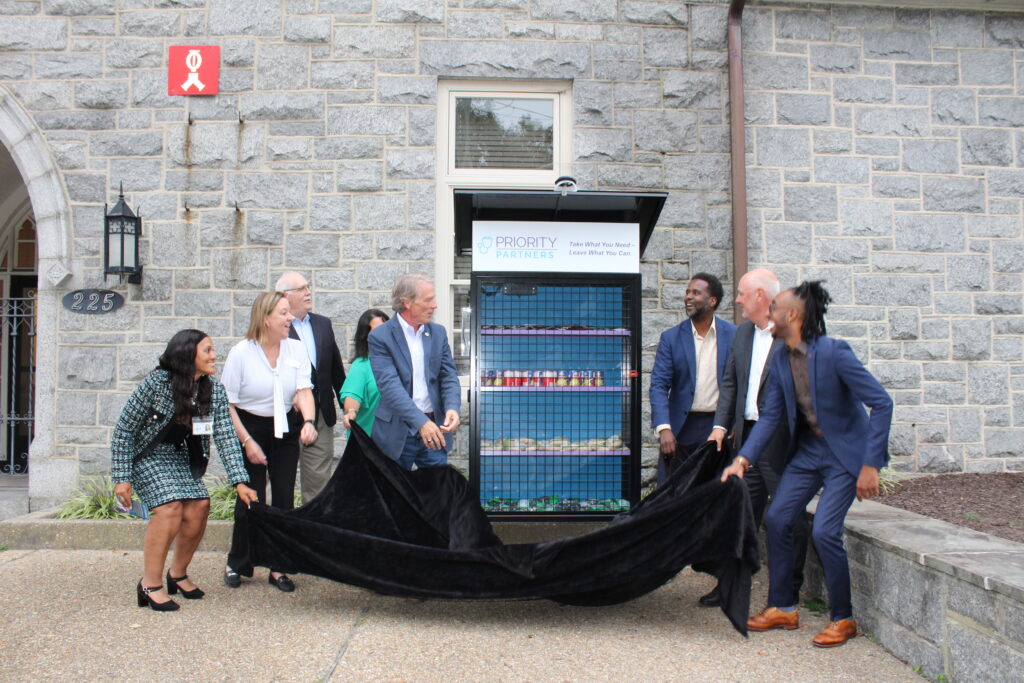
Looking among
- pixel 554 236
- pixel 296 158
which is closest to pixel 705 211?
pixel 554 236

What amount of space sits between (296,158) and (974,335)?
633cm

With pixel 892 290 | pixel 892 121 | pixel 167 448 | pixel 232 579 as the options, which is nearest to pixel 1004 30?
pixel 892 121

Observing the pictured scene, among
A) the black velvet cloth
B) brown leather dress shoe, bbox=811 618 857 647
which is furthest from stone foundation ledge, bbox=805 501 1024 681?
the black velvet cloth

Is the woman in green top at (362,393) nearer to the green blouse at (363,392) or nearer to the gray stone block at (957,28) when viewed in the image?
the green blouse at (363,392)

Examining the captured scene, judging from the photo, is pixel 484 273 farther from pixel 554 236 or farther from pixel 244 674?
pixel 244 674

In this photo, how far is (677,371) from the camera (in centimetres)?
495

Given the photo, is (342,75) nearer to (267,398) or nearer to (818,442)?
(267,398)

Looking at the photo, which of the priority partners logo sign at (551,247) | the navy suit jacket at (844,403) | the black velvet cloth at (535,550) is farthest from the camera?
the priority partners logo sign at (551,247)

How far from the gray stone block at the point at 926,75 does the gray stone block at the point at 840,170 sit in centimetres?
89

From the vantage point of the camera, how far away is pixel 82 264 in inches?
271

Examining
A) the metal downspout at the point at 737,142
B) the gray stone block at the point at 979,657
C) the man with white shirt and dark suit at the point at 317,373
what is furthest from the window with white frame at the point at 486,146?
the gray stone block at the point at 979,657

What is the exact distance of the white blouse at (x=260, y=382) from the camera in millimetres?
4707

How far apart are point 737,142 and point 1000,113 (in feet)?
8.33

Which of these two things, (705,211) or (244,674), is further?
(705,211)
